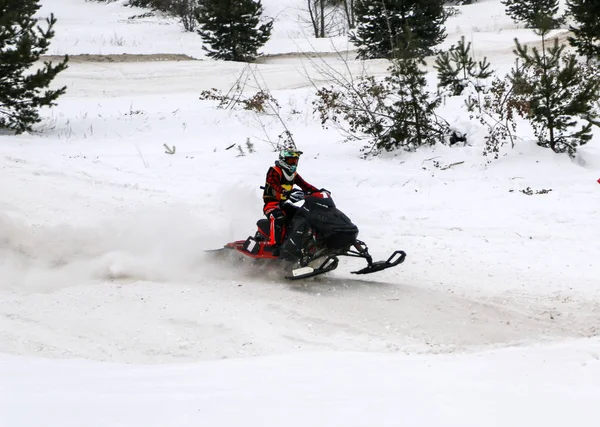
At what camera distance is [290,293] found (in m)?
7.45

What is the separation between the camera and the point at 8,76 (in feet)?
56.6

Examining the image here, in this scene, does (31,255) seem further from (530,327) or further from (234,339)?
(530,327)

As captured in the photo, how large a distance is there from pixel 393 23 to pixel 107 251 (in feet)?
69.9

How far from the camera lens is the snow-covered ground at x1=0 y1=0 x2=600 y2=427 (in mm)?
3979

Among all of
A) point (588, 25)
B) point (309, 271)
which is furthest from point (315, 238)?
point (588, 25)

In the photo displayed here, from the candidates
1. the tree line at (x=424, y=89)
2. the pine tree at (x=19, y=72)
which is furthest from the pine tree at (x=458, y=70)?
the pine tree at (x=19, y=72)

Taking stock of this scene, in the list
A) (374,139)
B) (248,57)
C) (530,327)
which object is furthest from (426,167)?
(248,57)

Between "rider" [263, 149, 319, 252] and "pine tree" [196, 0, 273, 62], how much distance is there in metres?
23.1

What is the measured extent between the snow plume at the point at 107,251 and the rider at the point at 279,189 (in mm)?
1185

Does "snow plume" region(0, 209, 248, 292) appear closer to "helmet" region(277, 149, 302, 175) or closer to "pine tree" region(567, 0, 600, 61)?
"helmet" region(277, 149, 302, 175)

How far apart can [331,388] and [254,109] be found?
15.4m

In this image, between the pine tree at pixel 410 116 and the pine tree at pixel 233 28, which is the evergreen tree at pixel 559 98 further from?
the pine tree at pixel 233 28

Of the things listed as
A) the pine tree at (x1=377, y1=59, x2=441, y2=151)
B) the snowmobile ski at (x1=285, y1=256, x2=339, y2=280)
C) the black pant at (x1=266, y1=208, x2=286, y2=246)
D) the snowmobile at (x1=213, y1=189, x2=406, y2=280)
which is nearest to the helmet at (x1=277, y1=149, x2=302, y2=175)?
the snowmobile at (x1=213, y1=189, x2=406, y2=280)

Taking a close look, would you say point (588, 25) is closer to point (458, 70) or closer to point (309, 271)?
point (458, 70)
